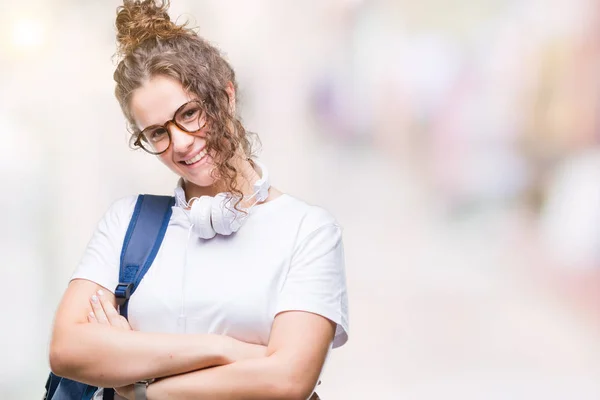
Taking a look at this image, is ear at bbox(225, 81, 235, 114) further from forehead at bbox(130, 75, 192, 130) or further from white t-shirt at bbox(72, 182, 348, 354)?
white t-shirt at bbox(72, 182, 348, 354)

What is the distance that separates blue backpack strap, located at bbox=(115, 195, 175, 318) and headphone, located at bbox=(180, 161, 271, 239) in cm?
10

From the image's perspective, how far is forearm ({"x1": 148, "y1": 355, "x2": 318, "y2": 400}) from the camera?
1.61 meters

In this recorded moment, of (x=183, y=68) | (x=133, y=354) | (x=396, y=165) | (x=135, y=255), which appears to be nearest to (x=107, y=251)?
(x=135, y=255)

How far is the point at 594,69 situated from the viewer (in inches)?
132

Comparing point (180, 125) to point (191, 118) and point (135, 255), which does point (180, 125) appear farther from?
point (135, 255)

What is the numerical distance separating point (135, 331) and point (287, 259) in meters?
0.35

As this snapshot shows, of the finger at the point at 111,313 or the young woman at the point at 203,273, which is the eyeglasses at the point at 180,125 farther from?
the finger at the point at 111,313

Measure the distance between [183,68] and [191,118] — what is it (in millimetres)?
110

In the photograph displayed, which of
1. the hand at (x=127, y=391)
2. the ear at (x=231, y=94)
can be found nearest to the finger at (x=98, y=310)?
the hand at (x=127, y=391)

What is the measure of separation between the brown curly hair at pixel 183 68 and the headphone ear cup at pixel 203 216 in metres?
0.06

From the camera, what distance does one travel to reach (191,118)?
5.82 feet

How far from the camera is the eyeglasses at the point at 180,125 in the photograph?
1.75m

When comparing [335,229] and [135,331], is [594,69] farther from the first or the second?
[135,331]

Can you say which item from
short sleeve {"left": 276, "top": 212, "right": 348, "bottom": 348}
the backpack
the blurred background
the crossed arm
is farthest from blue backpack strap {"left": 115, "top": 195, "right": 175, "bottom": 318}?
the blurred background
